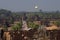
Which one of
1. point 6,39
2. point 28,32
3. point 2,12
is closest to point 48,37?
point 28,32

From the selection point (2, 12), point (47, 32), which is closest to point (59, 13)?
point (2, 12)

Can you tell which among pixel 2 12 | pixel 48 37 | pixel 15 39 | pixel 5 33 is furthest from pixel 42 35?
pixel 2 12

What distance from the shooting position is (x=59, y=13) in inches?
615

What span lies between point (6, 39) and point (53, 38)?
1.38 meters

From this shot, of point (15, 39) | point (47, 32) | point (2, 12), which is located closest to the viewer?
point (15, 39)

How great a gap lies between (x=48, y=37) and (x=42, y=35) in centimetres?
19

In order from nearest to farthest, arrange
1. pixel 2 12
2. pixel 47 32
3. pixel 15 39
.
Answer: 1. pixel 15 39
2. pixel 47 32
3. pixel 2 12

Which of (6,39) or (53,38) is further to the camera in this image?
(6,39)

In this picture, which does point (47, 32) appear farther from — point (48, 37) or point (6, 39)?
point (6, 39)

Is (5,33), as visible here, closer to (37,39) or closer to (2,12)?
(37,39)

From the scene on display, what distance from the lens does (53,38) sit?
6.16 meters

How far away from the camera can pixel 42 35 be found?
6.25 metres

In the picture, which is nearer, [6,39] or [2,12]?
[6,39]

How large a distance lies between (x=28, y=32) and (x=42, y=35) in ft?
1.28
